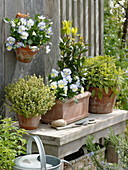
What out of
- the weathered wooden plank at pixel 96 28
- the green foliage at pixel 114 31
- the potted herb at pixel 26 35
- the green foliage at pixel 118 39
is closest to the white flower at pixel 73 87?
the potted herb at pixel 26 35

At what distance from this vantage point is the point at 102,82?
11.0ft

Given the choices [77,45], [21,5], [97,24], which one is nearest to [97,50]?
[97,24]

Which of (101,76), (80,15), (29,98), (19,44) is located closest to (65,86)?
(29,98)

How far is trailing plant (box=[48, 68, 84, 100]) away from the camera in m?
2.86

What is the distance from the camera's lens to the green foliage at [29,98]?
8.59 feet

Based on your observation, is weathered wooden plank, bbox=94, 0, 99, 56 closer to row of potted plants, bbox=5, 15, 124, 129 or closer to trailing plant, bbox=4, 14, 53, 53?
row of potted plants, bbox=5, 15, 124, 129

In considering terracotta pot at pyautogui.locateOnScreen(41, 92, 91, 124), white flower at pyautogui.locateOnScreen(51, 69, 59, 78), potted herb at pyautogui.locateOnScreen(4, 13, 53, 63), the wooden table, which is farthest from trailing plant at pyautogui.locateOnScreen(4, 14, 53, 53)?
the wooden table

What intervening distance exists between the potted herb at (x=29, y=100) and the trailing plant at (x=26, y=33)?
29 cm

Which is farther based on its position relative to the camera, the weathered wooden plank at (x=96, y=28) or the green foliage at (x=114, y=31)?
the green foliage at (x=114, y=31)

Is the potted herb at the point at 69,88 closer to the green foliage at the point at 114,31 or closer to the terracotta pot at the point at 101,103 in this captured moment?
the terracotta pot at the point at 101,103

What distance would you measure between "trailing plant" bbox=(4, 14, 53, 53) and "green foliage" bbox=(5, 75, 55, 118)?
30cm

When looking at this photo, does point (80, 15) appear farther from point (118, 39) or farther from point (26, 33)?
point (118, 39)

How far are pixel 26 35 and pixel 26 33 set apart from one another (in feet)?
0.05

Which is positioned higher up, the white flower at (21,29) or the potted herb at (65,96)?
the white flower at (21,29)
